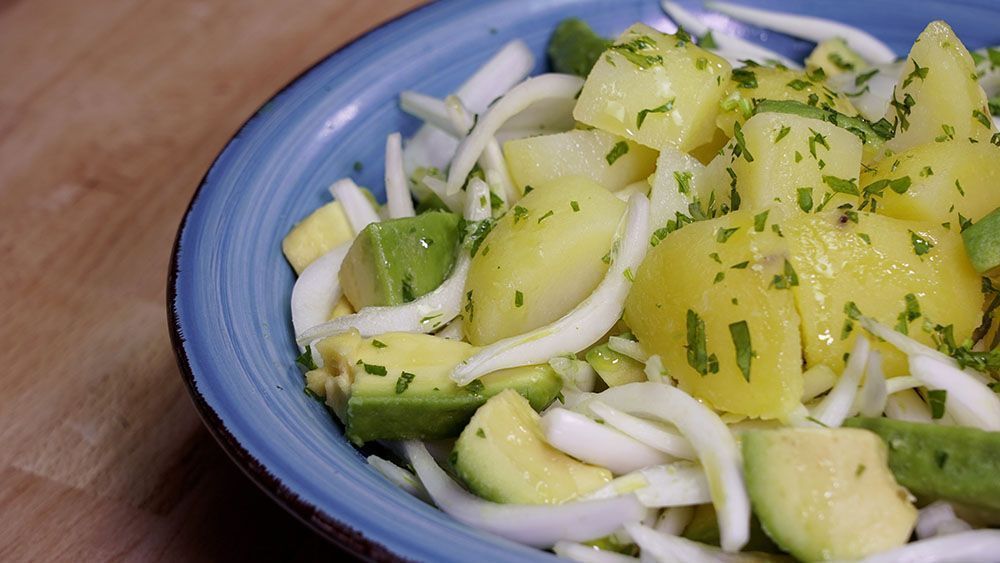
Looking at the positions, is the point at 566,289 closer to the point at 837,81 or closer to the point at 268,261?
the point at 268,261

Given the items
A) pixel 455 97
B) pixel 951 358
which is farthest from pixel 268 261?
pixel 951 358

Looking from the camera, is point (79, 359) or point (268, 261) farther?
point (79, 359)

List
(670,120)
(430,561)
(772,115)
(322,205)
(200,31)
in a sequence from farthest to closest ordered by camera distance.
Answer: (200,31) → (322,205) → (670,120) → (772,115) → (430,561)

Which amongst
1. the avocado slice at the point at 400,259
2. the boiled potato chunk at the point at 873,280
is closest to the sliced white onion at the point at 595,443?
the boiled potato chunk at the point at 873,280

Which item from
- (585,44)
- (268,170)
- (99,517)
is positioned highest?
(585,44)

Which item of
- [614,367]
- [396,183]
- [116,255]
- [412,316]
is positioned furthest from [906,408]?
[116,255]

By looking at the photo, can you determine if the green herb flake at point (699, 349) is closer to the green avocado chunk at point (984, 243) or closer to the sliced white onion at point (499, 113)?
the green avocado chunk at point (984, 243)

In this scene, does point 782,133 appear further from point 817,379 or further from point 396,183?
point 396,183
